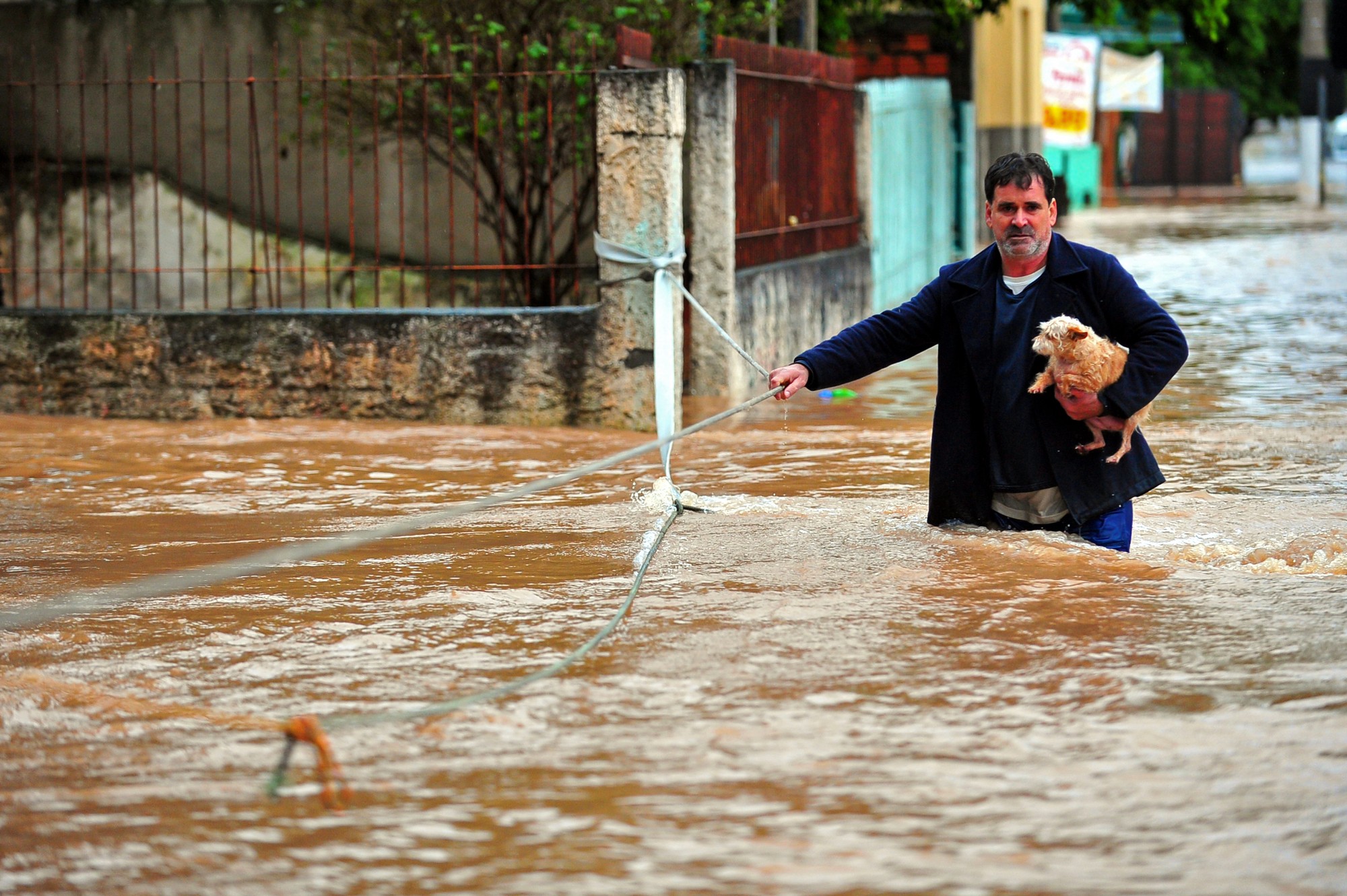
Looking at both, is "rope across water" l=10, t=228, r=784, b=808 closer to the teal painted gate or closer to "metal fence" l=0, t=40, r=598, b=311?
"metal fence" l=0, t=40, r=598, b=311

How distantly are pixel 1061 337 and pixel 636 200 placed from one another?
426 centimetres

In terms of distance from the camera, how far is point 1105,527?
5355 millimetres

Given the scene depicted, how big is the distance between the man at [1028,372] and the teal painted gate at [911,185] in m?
7.77

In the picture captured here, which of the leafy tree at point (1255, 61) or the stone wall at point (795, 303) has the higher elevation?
the leafy tree at point (1255, 61)

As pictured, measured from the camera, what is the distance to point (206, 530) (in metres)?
6.51

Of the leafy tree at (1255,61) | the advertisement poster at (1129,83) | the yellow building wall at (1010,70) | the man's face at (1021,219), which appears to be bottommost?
the man's face at (1021,219)

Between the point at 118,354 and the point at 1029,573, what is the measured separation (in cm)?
635

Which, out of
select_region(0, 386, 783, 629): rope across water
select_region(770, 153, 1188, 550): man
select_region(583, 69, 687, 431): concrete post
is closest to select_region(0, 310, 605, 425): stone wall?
select_region(583, 69, 687, 431): concrete post

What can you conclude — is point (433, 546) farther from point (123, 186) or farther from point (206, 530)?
point (123, 186)

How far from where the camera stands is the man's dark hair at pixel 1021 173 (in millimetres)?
5070

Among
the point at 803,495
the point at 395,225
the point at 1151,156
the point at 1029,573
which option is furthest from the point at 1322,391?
the point at 1151,156

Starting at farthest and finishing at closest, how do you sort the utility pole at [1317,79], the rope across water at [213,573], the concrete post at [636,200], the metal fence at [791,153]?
1. the utility pole at [1317,79]
2. the metal fence at [791,153]
3. the concrete post at [636,200]
4. the rope across water at [213,573]

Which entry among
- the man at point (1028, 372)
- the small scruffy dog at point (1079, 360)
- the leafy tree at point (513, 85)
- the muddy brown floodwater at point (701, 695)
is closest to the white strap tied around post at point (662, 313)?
the muddy brown floodwater at point (701, 695)

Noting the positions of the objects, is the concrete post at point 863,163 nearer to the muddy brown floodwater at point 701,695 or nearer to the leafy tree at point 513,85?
the leafy tree at point 513,85
